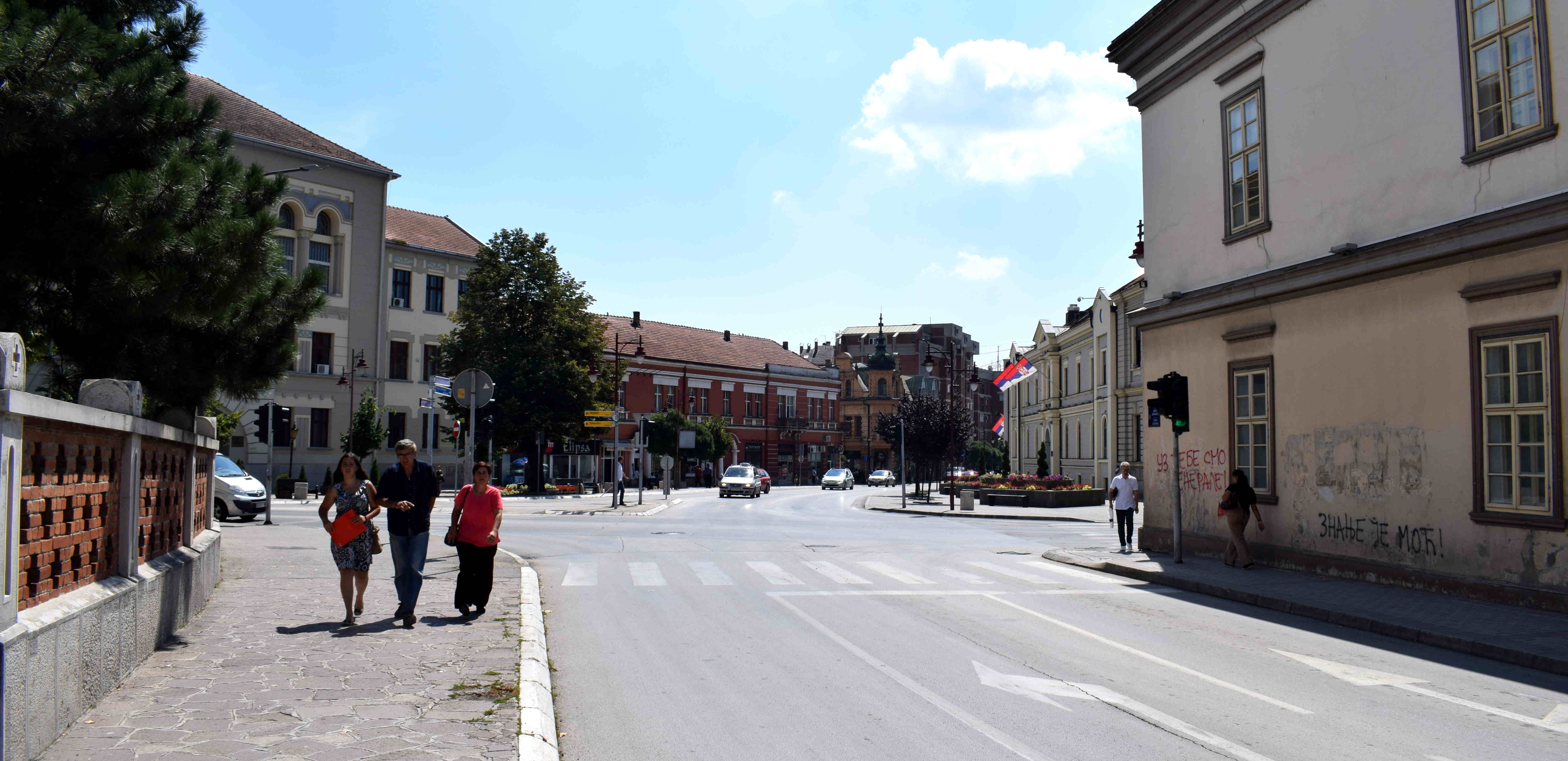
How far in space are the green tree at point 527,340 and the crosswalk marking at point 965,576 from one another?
36.8 metres

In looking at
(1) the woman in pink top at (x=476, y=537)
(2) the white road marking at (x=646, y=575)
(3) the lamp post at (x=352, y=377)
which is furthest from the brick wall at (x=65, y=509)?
(3) the lamp post at (x=352, y=377)

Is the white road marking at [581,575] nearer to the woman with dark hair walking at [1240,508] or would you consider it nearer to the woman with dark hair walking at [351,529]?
the woman with dark hair walking at [351,529]

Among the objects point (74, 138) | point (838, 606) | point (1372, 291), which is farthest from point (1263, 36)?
point (74, 138)

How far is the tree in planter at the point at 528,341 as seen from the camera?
2014 inches

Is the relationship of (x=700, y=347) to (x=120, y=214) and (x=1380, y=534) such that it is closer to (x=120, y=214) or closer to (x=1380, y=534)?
(x=1380, y=534)

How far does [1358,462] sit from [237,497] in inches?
964

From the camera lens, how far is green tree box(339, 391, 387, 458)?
48.5 meters

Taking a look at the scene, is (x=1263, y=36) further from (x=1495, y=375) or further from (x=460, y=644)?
(x=460, y=644)

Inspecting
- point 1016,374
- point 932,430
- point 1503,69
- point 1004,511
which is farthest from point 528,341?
point 1503,69

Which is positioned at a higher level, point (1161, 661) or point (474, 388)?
point (474, 388)

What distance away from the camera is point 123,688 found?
678 cm

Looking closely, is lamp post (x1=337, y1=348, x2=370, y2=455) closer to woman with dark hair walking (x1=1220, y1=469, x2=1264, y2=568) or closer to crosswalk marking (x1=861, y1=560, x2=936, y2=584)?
crosswalk marking (x1=861, y1=560, x2=936, y2=584)

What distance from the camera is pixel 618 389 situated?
60.2 metres

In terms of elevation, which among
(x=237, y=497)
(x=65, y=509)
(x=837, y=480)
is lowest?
(x=837, y=480)
